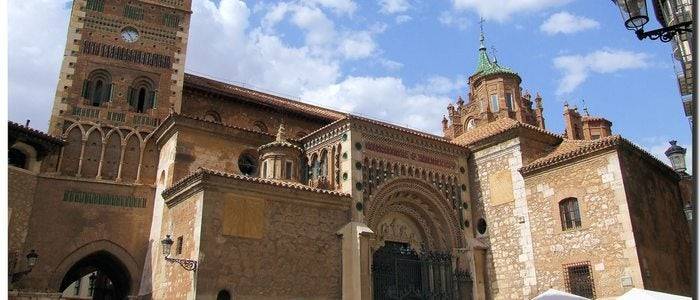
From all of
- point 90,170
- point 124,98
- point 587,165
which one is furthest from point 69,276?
point 587,165

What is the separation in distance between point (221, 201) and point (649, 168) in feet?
45.2

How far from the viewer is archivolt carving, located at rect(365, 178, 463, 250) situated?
1847 centimetres

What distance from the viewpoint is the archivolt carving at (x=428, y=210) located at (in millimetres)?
18469

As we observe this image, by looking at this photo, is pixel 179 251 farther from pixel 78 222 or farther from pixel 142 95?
pixel 142 95

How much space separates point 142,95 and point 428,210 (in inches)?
449

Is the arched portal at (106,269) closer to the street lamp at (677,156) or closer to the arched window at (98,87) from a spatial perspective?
the arched window at (98,87)

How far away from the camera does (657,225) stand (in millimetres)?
17156

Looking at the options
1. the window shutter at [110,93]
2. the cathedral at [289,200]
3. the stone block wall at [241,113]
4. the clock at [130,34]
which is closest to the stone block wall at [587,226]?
the cathedral at [289,200]

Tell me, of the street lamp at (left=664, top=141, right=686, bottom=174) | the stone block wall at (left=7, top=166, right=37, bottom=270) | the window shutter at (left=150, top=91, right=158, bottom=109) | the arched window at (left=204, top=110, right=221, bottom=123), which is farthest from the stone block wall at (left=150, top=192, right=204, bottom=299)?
the street lamp at (left=664, top=141, right=686, bottom=174)

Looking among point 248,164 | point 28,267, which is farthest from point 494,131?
point 28,267

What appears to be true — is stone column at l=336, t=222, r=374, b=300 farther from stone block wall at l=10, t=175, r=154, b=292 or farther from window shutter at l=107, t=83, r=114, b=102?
window shutter at l=107, t=83, r=114, b=102

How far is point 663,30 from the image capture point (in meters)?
6.71

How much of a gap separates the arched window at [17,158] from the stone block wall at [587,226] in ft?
52.9

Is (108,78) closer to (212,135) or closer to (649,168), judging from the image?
(212,135)
